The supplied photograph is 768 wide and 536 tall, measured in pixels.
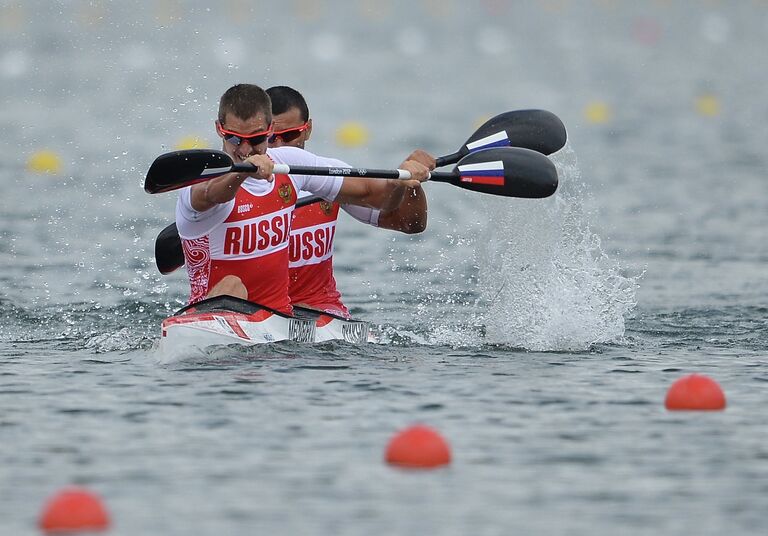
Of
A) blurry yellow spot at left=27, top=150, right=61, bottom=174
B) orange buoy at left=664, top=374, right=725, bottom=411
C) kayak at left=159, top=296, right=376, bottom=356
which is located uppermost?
blurry yellow spot at left=27, top=150, right=61, bottom=174

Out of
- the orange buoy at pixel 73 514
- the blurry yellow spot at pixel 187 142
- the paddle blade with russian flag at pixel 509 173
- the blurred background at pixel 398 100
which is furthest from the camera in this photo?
the blurry yellow spot at pixel 187 142

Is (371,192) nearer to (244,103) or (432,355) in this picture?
(432,355)

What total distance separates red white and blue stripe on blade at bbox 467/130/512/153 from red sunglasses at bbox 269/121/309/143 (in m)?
1.41

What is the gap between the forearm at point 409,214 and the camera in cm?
932

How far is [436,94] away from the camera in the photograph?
96.6ft

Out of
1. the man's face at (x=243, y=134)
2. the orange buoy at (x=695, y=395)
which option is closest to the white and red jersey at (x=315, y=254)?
the man's face at (x=243, y=134)

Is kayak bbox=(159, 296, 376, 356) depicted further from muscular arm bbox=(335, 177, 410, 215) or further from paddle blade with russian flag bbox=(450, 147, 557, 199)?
paddle blade with russian flag bbox=(450, 147, 557, 199)

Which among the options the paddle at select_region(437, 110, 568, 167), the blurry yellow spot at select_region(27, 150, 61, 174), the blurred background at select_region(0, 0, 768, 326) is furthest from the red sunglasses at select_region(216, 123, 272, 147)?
the blurry yellow spot at select_region(27, 150, 61, 174)

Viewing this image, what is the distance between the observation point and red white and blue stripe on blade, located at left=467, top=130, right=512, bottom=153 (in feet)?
33.7

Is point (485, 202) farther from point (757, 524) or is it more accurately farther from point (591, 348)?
point (757, 524)

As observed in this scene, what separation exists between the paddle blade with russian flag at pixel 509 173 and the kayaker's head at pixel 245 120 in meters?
1.53

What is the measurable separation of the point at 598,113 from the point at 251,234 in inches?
730

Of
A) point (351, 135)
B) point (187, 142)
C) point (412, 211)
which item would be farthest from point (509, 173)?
point (351, 135)

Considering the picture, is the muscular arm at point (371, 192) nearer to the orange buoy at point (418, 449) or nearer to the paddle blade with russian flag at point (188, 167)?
the paddle blade with russian flag at point (188, 167)
